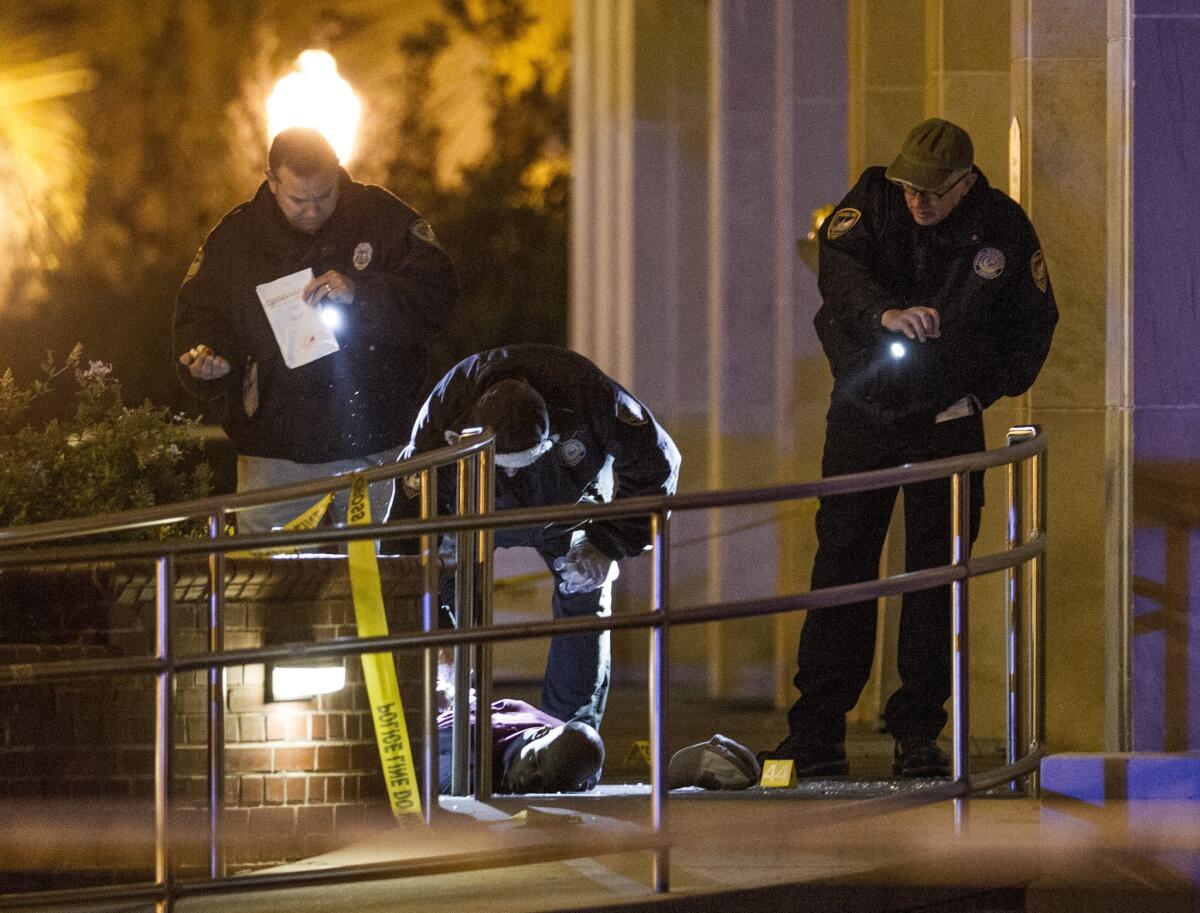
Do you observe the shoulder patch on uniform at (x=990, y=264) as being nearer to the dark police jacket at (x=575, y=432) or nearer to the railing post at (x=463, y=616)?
the dark police jacket at (x=575, y=432)

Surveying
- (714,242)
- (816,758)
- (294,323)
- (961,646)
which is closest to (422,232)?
(294,323)

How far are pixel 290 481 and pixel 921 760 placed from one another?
2347 mm

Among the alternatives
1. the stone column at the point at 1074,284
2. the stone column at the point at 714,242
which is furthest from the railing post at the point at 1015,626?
the stone column at the point at 714,242

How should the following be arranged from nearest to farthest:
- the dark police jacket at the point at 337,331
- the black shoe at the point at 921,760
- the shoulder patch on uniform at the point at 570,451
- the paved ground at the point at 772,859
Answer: the paved ground at the point at 772,859
the black shoe at the point at 921,760
the shoulder patch on uniform at the point at 570,451
the dark police jacket at the point at 337,331

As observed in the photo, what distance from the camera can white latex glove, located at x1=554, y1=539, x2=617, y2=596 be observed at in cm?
686

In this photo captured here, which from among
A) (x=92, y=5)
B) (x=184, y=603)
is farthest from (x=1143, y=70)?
(x=92, y=5)

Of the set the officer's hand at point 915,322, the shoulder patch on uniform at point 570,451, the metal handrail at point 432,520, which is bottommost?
the metal handrail at point 432,520

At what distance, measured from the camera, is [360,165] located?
10453 millimetres

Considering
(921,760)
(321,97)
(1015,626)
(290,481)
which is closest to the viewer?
(1015,626)

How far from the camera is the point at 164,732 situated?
466 centimetres

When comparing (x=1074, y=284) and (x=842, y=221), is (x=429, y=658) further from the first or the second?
(x=1074, y=284)

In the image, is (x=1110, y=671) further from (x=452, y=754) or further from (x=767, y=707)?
(x=767, y=707)

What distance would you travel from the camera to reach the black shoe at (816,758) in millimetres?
6145

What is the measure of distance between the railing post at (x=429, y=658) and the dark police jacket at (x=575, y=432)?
30.1 inches
